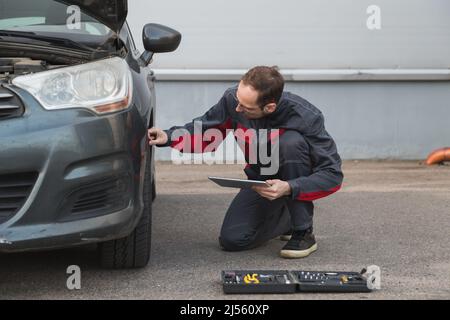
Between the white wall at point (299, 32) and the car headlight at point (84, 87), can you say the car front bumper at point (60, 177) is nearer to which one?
the car headlight at point (84, 87)

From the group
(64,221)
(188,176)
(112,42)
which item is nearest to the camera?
(64,221)

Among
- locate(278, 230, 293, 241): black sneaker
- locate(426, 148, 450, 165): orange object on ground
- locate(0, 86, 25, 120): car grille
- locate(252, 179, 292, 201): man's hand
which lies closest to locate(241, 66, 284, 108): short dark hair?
locate(252, 179, 292, 201): man's hand

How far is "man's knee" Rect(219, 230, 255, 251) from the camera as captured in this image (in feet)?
14.3

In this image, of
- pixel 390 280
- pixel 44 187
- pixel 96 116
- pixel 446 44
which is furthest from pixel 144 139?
pixel 446 44

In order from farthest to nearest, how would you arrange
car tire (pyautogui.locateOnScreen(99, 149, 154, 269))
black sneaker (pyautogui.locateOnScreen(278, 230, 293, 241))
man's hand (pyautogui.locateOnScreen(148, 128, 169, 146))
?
black sneaker (pyautogui.locateOnScreen(278, 230, 293, 241)), man's hand (pyautogui.locateOnScreen(148, 128, 169, 146)), car tire (pyautogui.locateOnScreen(99, 149, 154, 269))

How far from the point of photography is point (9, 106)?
325 cm

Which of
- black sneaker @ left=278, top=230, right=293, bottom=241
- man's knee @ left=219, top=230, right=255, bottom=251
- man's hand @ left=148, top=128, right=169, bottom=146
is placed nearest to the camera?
man's hand @ left=148, top=128, right=169, bottom=146

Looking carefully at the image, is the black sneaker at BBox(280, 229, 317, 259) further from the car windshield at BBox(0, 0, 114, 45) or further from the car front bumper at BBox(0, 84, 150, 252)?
the car windshield at BBox(0, 0, 114, 45)

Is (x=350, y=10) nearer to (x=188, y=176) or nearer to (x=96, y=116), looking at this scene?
(x=188, y=176)

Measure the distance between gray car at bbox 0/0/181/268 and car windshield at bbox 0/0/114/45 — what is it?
0.66 ft

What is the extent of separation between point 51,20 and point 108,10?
0.37 m

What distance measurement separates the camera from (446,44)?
8617mm

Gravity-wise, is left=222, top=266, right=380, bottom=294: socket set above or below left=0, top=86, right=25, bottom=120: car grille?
below
